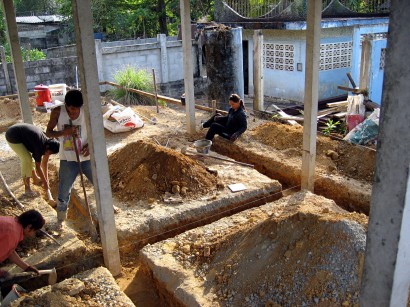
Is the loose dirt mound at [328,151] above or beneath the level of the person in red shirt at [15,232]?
beneath

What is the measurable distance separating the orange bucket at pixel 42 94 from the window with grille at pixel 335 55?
778 cm

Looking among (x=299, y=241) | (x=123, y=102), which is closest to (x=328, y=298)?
(x=299, y=241)

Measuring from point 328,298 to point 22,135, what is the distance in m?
4.01

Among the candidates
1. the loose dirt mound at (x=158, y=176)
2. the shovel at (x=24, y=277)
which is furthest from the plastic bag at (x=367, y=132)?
the shovel at (x=24, y=277)

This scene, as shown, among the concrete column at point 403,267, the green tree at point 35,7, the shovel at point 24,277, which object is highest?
the green tree at point 35,7

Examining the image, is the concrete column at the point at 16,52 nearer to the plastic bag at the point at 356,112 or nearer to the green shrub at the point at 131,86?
the green shrub at the point at 131,86

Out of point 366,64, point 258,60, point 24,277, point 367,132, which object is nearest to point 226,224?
point 24,277

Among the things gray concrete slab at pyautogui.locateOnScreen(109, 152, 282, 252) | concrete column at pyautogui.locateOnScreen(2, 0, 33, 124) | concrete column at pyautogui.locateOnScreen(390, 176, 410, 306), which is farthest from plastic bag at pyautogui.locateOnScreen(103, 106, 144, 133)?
concrete column at pyautogui.locateOnScreen(390, 176, 410, 306)

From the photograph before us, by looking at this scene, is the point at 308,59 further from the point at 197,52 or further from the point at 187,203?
the point at 197,52

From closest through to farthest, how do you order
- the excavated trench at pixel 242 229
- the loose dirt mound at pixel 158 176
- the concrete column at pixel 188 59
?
the excavated trench at pixel 242 229 → the loose dirt mound at pixel 158 176 → the concrete column at pixel 188 59

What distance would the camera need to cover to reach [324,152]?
22.5ft

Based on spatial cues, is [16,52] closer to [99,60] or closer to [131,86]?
[131,86]

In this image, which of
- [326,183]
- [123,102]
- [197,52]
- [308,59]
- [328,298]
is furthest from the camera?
[197,52]

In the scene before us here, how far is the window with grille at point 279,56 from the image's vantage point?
41.7 ft
